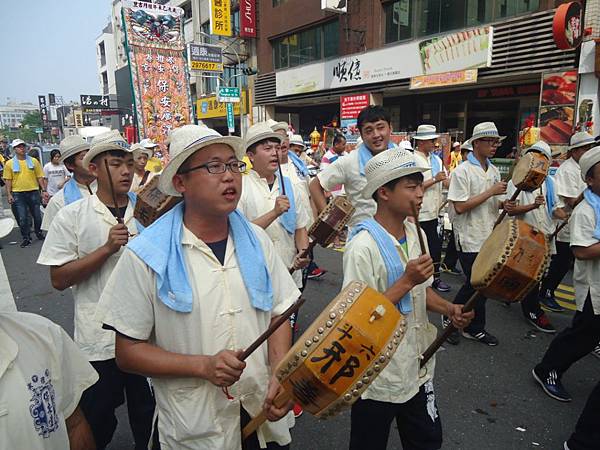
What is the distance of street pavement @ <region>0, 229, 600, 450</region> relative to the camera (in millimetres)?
3053

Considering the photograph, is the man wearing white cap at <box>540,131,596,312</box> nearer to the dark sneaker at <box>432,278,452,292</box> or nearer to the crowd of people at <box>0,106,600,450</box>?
the dark sneaker at <box>432,278,452,292</box>

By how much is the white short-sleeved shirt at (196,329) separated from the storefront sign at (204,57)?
16.9 metres

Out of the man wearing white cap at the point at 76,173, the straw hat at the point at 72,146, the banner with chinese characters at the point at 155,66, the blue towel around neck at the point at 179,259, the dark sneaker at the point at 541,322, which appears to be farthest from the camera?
the banner with chinese characters at the point at 155,66

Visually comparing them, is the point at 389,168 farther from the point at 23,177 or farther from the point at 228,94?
the point at 228,94

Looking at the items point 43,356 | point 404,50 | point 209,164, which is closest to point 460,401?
point 209,164

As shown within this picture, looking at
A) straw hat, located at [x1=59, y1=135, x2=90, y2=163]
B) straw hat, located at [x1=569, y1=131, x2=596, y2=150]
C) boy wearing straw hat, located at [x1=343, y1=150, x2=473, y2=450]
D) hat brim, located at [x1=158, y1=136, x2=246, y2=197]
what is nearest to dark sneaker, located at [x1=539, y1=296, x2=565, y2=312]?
straw hat, located at [x1=569, y1=131, x2=596, y2=150]

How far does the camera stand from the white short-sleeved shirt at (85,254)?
2.54 meters

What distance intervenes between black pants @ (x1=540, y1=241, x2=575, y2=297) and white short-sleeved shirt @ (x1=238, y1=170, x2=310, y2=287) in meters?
3.24

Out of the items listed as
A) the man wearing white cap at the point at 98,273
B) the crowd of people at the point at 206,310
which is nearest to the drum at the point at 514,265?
the crowd of people at the point at 206,310

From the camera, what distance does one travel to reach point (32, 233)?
35.4 ft

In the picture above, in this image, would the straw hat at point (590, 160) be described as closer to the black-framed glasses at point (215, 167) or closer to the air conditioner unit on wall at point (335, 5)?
the black-framed glasses at point (215, 167)

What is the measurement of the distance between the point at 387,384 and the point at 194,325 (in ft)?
3.44

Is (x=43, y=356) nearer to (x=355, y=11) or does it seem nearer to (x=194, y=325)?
(x=194, y=325)

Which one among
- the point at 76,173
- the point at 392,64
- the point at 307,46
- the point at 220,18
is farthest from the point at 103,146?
the point at 220,18
